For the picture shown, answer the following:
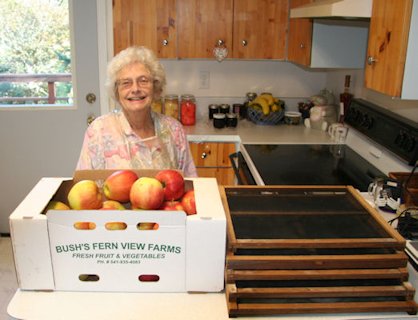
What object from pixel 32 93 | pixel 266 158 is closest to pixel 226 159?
pixel 266 158

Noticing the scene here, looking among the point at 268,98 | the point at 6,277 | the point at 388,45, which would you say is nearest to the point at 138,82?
the point at 388,45

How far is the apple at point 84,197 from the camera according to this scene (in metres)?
1.14

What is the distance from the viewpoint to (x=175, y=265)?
1.08 metres

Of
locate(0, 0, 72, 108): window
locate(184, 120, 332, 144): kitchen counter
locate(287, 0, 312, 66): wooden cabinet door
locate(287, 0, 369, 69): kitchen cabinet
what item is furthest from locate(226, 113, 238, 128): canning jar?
locate(0, 0, 72, 108): window

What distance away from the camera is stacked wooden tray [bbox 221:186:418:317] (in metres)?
1.03

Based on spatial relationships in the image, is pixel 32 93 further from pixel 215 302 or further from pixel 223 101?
pixel 215 302

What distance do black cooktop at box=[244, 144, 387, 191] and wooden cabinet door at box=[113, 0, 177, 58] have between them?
2.94 ft

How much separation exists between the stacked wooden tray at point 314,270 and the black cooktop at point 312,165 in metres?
1.02

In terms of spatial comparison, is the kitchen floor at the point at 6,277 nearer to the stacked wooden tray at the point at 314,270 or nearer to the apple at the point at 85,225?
the apple at the point at 85,225

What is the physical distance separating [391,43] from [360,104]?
3.94ft

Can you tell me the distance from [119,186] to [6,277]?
223cm

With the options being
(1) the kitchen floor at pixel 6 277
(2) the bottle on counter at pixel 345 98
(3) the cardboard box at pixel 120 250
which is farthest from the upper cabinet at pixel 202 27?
(3) the cardboard box at pixel 120 250

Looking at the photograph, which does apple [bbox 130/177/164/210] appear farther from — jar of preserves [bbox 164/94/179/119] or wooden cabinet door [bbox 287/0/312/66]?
jar of preserves [bbox 164/94/179/119]

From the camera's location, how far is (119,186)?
120cm
